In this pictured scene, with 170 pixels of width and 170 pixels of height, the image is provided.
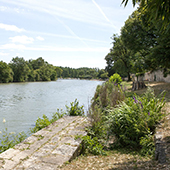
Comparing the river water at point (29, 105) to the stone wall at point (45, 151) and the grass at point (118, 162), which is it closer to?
the stone wall at point (45, 151)

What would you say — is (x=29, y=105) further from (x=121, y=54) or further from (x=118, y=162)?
(x=121, y=54)

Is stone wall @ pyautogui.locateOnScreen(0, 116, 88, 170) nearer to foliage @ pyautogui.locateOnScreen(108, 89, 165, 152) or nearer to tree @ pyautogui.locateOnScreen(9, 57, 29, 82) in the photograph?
foliage @ pyautogui.locateOnScreen(108, 89, 165, 152)

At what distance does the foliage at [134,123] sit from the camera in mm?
3922

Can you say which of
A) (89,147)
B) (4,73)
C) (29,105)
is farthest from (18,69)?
(89,147)

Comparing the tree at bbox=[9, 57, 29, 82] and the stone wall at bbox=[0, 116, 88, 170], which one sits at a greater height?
the tree at bbox=[9, 57, 29, 82]

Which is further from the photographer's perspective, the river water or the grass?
the river water

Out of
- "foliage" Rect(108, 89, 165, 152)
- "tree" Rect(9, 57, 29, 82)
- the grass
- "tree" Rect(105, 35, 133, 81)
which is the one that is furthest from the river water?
"tree" Rect(9, 57, 29, 82)

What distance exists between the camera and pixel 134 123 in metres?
4.00

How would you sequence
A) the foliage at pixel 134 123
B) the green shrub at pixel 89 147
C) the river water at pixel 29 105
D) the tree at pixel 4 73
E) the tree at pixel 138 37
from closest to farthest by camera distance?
the green shrub at pixel 89 147 → the foliage at pixel 134 123 → the river water at pixel 29 105 → the tree at pixel 138 37 → the tree at pixel 4 73

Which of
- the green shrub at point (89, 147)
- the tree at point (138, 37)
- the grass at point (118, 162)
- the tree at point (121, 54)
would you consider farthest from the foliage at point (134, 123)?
the tree at point (121, 54)

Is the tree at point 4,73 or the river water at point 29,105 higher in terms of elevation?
the tree at point 4,73

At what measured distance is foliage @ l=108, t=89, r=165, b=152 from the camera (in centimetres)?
392

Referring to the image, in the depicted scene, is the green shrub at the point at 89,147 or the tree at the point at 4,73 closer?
the green shrub at the point at 89,147

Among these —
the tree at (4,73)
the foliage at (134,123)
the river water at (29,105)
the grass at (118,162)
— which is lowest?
the river water at (29,105)
